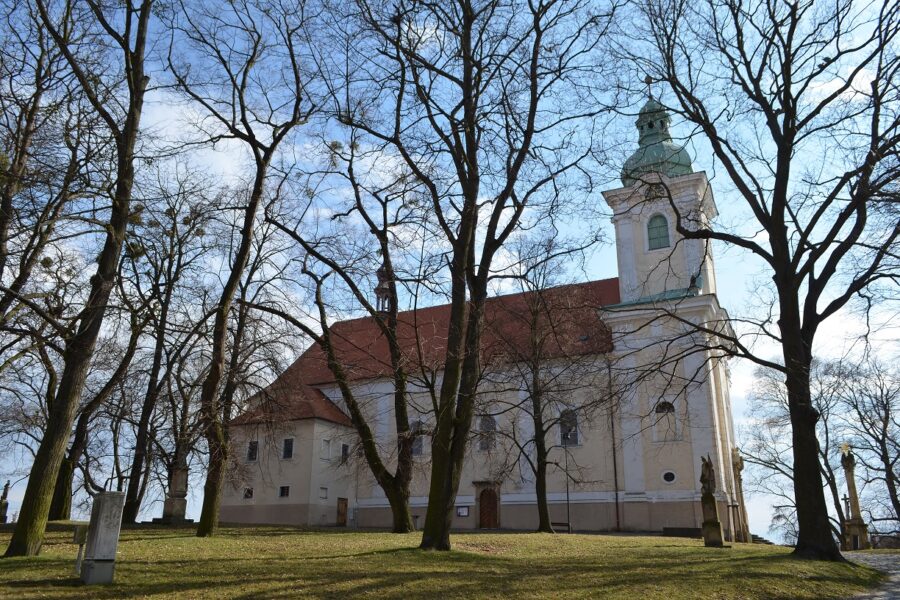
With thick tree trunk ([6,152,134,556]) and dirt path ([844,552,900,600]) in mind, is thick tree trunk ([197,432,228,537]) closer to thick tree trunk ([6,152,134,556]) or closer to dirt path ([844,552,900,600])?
thick tree trunk ([6,152,134,556])

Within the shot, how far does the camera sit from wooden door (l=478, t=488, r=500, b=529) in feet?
118

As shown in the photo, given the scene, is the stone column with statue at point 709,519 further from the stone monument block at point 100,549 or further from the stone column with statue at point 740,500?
the stone monument block at point 100,549

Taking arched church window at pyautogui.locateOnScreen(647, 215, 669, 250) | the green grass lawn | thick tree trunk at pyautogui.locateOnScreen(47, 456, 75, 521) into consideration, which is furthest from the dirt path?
thick tree trunk at pyautogui.locateOnScreen(47, 456, 75, 521)

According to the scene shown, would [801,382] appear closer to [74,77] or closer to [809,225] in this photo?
[809,225]

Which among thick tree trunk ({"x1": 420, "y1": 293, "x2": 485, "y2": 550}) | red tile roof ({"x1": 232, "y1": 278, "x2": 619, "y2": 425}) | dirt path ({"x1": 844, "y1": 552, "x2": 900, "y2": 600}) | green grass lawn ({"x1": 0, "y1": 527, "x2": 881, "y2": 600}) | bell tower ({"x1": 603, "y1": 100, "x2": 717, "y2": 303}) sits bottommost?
dirt path ({"x1": 844, "y1": 552, "x2": 900, "y2": 600})

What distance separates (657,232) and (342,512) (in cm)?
2289

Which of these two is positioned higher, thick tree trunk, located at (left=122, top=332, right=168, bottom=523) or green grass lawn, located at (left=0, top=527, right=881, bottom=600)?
thick tree trunk, located at (left=122, top=332, right=168, bottom=523)

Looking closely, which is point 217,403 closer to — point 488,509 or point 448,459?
point 448,459

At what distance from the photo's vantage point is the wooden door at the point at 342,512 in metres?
39.3

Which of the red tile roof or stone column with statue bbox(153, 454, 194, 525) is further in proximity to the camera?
stone column with statue bbox(153, 454, 194, 525)

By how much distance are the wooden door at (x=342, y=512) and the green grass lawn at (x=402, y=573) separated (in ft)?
Result: 84.6

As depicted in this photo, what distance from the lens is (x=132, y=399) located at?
21.5 metres

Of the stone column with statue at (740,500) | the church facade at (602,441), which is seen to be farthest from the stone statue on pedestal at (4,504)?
the stone column with statue at (740,500)

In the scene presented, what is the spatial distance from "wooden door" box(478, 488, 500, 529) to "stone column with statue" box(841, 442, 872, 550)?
15.6 meters
